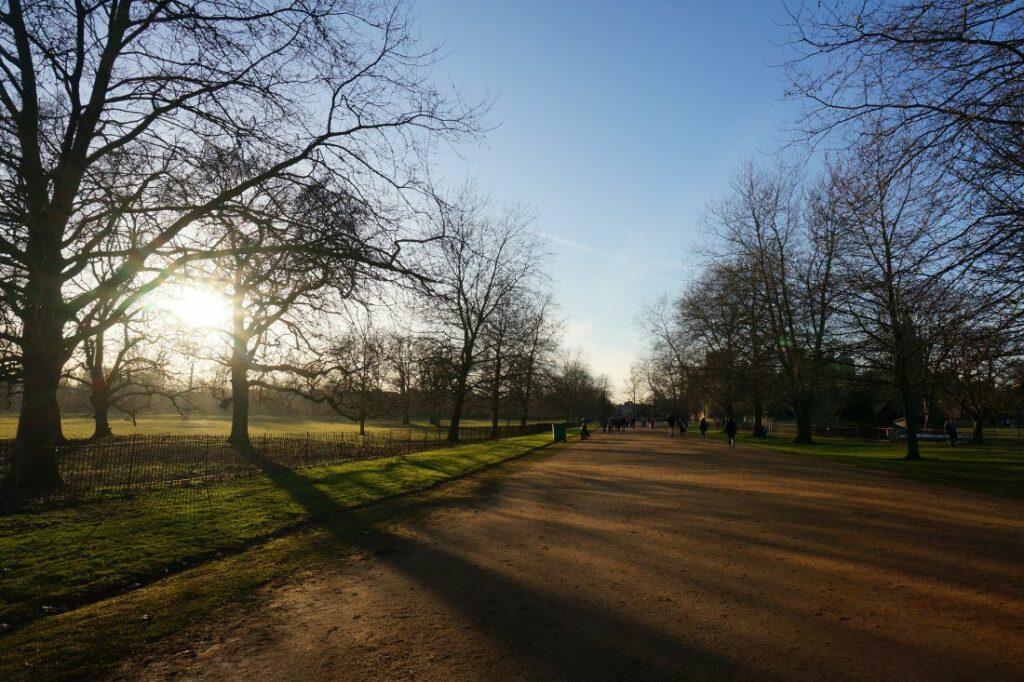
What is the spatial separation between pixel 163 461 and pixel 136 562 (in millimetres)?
12764

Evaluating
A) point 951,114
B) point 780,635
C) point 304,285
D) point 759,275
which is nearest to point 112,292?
point 304,285

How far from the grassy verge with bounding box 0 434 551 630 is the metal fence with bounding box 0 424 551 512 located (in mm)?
1412

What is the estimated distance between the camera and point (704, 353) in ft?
147

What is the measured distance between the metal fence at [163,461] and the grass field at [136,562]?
1.71m

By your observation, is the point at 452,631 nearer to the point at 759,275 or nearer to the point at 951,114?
the point at 951,114

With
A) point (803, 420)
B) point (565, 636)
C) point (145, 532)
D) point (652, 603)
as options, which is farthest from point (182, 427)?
point (565, 636)

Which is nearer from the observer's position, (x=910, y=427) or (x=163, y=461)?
(x=163, y=461)

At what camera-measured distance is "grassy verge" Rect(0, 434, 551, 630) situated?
6.23 metres

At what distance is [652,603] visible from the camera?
5.68 meters

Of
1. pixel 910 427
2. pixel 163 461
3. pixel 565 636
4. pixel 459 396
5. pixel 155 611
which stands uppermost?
pixel 459 396

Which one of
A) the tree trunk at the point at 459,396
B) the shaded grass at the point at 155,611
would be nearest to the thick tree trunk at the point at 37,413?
the shaded grass at the point at 155,611

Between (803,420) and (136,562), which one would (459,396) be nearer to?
(803,420)

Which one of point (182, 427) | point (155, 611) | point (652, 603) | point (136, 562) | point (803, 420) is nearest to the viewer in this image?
point (155, 611)

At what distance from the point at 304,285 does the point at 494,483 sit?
787 cm
